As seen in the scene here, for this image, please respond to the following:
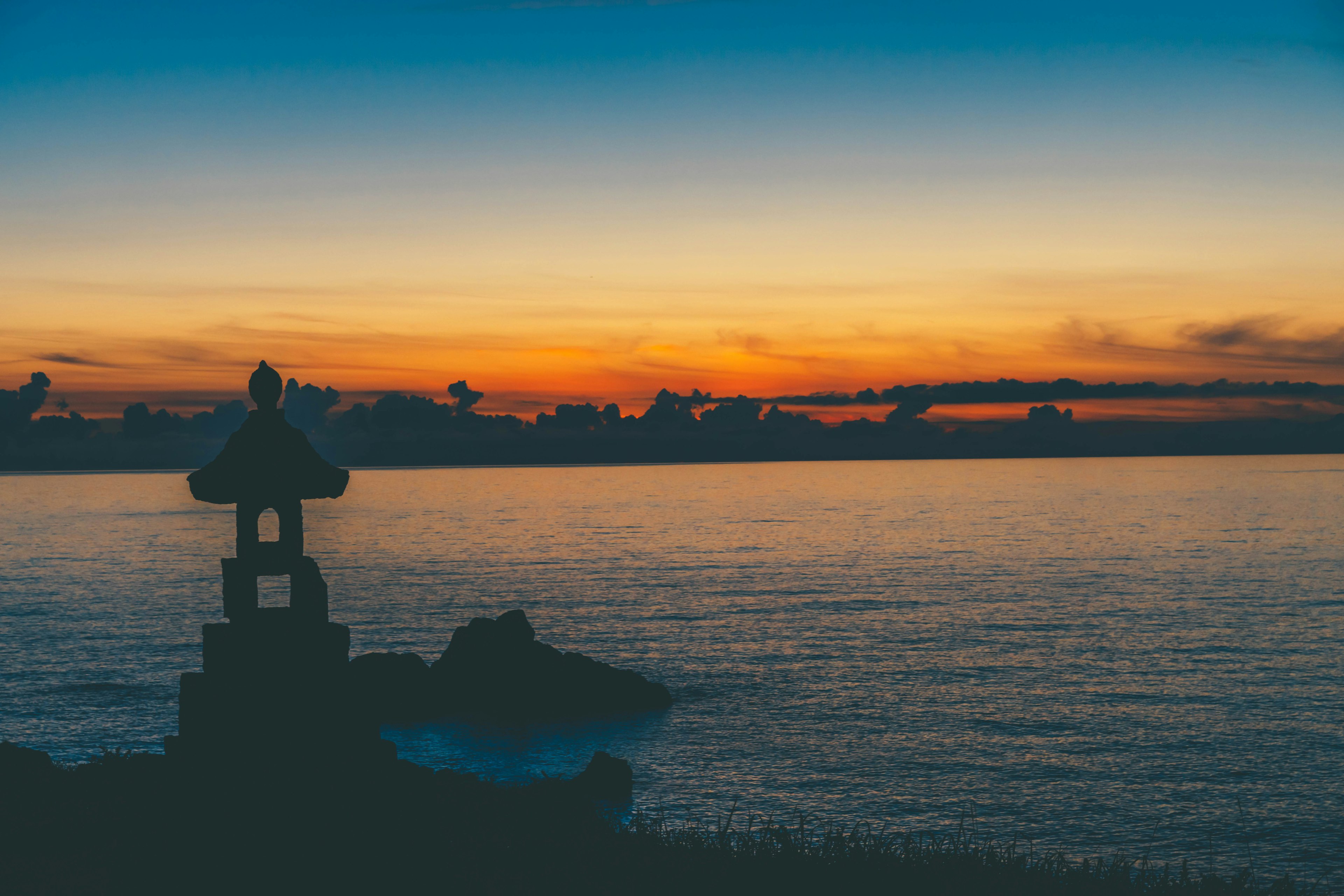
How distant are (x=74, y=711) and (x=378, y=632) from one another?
23831 millimetres

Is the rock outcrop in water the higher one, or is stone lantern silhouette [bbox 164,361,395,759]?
stone lantern silhouette [bbox 164,361,395,759]

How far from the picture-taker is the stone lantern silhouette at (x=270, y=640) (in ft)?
43.5

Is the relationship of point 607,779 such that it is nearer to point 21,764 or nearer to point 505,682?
point 505,682

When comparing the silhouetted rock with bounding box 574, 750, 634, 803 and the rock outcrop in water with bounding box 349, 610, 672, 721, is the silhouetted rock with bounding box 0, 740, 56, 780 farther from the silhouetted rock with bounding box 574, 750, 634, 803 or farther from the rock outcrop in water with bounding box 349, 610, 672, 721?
the rock outcrop in water with bounding box 349, 610, 672, 721

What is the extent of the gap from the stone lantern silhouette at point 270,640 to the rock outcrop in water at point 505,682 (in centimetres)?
3397

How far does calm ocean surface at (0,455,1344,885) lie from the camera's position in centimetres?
3662

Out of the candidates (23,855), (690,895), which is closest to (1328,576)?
(690,895)

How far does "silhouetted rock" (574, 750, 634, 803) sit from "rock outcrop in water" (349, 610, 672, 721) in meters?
13.2

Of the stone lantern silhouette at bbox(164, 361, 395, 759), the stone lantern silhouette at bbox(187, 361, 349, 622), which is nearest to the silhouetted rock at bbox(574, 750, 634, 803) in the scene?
the stone lantern silhouette at bbox(164, 361, 395, 759)

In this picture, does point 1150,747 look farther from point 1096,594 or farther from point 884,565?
point 884,565

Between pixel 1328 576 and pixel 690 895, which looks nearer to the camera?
pixel 690 895

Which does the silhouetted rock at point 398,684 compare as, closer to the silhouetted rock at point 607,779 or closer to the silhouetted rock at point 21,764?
the silhouetted rock at point 607,779

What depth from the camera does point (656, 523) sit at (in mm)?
196125

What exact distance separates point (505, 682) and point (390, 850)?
34672 mm
